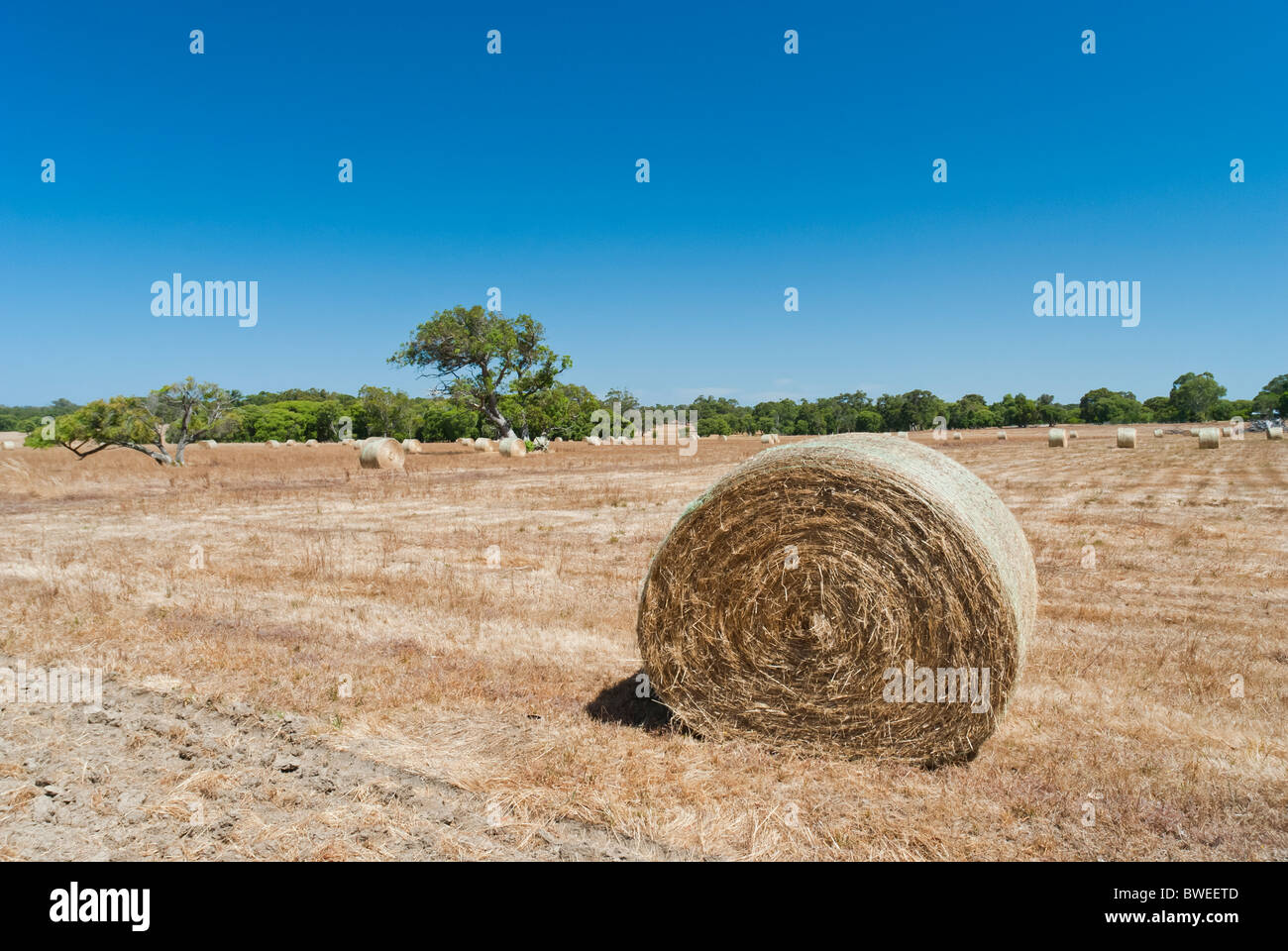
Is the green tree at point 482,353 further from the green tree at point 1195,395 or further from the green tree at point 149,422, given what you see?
the green tree at point 1195,395

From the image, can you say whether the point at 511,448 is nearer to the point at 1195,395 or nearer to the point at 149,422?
the point at 149,422

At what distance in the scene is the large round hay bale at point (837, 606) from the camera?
203 inches

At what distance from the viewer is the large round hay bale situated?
5145 millimetres

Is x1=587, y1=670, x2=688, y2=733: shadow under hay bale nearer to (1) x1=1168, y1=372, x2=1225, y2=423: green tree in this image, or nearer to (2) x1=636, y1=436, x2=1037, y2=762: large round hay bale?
(2) x1=636, y1=436, x2=1037, y2=762: large round hay bale

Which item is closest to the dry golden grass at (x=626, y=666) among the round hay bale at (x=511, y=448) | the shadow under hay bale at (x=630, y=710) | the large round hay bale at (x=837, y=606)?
the shadow under hay bale at (x=630, y=710)

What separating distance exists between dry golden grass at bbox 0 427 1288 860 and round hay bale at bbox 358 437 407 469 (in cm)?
1672

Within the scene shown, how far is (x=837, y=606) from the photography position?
17.8 feet

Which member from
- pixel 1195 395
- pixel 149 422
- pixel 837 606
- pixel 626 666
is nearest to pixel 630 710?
pixel 626 666

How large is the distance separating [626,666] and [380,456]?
2958 cm

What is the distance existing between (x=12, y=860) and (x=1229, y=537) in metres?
15.9

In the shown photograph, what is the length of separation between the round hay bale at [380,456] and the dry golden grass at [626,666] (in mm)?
16716

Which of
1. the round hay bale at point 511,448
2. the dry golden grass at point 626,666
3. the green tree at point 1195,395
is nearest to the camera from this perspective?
the dry golden grass at point 626,666

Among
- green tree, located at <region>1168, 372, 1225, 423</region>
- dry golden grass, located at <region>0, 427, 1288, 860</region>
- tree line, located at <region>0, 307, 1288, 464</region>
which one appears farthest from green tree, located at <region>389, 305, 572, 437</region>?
green tree, located at <region>1168, 372, 1225, 423</region>
